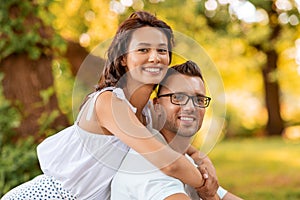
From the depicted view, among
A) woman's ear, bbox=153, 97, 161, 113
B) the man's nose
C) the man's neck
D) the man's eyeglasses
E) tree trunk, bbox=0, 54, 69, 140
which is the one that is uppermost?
the man's eyeglasses

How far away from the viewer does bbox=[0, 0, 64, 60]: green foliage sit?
4.83 meters

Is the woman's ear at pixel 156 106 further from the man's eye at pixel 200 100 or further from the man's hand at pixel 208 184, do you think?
the man's hand at pixel 208 184

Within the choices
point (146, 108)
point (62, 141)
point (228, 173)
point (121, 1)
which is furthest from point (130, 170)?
point (228, 173)

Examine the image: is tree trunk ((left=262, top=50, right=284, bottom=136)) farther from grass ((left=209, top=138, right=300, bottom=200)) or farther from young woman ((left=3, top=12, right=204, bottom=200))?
young woman ((left=3, top=12, right=204, bottom=200))

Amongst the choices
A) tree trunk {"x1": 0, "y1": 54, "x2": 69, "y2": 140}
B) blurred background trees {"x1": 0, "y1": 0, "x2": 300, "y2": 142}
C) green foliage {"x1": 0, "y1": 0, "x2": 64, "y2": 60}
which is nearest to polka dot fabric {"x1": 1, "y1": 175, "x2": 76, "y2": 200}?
blurred background trees {"x1": 0, "y1": 0, "x2": 300, "y2": 142}

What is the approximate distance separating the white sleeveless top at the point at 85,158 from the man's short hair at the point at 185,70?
0.60 ft

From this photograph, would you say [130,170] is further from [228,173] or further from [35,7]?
[228,173]

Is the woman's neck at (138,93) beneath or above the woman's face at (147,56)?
beneath

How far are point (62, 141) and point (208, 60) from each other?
78 cm

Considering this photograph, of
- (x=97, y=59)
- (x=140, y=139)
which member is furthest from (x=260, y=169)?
(x=140, y=139)

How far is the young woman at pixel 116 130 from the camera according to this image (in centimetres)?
217

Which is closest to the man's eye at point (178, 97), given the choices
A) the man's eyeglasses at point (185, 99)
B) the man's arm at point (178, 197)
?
the man's eyeglasses at point (185, 99)

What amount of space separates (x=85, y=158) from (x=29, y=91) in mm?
2582

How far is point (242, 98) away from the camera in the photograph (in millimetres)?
22578
